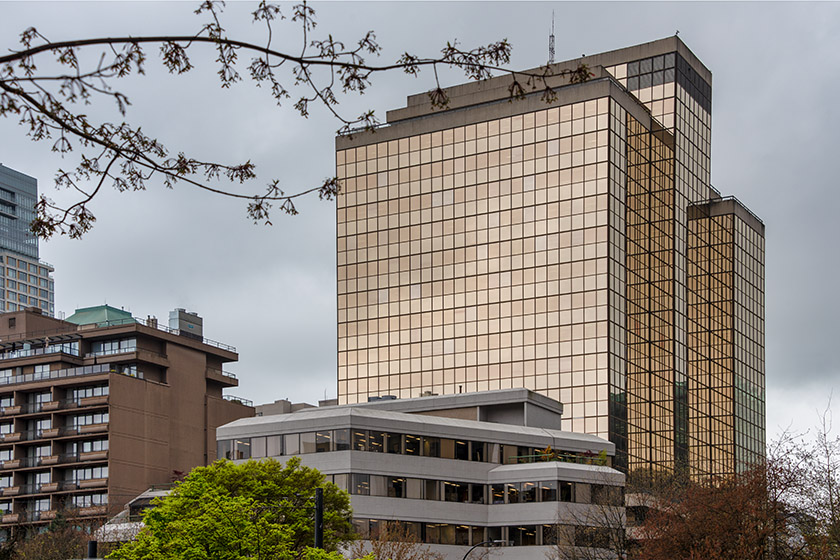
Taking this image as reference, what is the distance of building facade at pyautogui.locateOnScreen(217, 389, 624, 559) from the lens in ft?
303

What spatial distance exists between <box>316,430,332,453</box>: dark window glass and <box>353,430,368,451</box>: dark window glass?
6.61ft

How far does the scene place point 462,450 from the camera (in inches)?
3866

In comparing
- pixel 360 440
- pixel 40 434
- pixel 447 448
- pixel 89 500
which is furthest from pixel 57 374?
pixel 447 448

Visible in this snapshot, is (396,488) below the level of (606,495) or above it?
above

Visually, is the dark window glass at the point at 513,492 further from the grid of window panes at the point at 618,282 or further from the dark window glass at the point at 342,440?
the grid of window panes at the point at 618,282

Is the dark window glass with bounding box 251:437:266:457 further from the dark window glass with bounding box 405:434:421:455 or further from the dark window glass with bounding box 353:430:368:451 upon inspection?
the dark window glass with bounding box 405:434:421:455

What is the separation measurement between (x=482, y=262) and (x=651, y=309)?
2367cm

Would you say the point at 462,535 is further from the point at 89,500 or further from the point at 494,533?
the point at 89,500

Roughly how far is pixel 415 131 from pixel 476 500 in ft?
242

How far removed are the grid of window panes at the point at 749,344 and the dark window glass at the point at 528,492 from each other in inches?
3694

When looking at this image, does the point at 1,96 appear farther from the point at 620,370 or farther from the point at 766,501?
the point at 620,370

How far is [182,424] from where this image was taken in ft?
469

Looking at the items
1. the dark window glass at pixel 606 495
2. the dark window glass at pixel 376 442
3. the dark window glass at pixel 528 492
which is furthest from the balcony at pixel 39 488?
the dark window glass at pixel 606 495

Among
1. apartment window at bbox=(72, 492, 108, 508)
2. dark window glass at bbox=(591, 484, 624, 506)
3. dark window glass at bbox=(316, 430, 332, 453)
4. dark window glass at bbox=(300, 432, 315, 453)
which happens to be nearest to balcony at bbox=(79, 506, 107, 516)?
apartment window at bbox=(72, 492, 108, 508)
